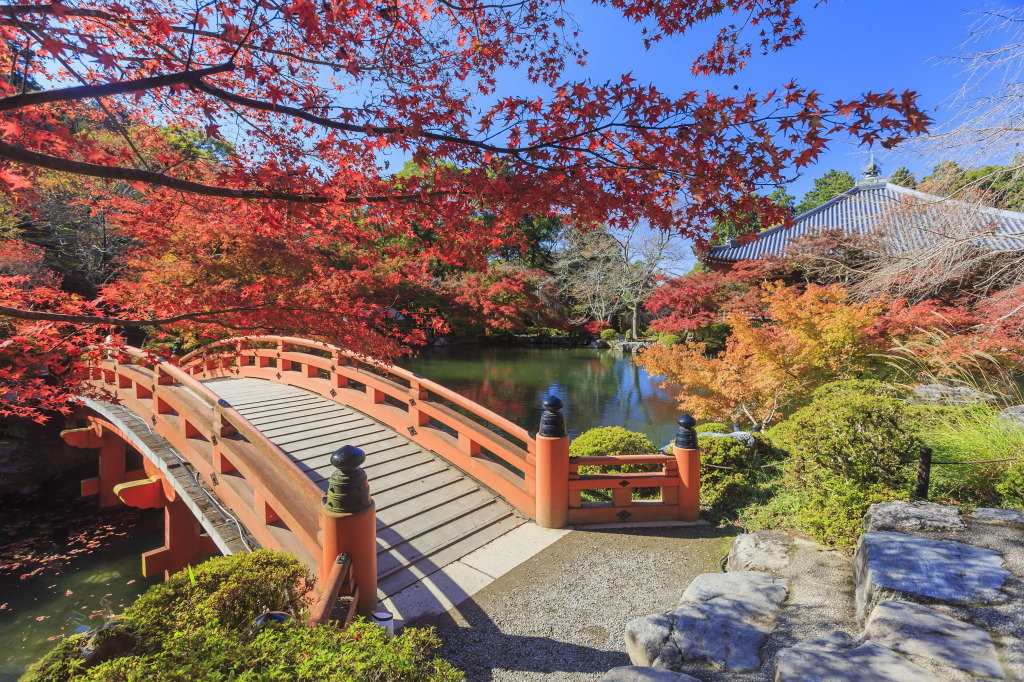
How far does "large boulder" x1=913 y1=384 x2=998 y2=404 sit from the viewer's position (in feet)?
15.6

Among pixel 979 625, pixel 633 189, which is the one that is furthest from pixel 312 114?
pixel 979 625

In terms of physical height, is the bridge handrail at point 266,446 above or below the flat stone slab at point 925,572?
above

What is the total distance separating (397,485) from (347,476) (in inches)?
84.0

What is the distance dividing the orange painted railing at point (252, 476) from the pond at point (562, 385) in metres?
6.29

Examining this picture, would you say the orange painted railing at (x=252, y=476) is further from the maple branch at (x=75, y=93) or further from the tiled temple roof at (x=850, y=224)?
the tiled temple roof at (x=850, y=224)

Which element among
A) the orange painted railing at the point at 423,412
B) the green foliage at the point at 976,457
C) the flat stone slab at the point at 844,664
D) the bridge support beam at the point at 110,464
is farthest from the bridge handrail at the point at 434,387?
the bridge support beam at the point at 110,464

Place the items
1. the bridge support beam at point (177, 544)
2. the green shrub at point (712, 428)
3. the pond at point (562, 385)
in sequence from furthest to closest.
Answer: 1. the pond at point (562, 385)
2. the green shrub at point (712, 428)
3. the bridge support beam at point (177, 544)

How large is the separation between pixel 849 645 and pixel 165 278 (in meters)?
10.5

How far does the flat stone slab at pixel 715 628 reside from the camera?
8.01ft

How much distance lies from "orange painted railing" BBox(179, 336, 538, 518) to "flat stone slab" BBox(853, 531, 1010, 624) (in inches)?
105

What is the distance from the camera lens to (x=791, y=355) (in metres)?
6.95

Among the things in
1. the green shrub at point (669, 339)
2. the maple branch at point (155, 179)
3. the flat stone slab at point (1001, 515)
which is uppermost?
the maple branch at point (155, 179)

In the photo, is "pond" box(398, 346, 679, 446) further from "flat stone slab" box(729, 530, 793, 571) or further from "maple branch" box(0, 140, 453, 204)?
"maple branch" box(0, 140, 453, 204)

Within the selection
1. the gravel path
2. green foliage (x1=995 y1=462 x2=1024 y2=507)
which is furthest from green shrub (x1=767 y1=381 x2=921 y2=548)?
the gravel path
